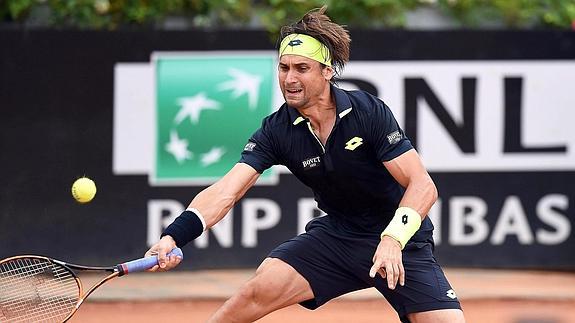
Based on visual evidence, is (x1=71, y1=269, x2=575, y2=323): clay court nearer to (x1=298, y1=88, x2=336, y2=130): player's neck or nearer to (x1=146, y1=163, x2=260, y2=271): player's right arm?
(x1=146, y1=163, x2=260, y2=271): player's right arm

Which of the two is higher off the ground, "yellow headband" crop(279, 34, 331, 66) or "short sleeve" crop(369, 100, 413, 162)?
"yellow headband" crop(279, 34, 331, 66)

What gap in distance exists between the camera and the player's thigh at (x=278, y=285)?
5.35 meters

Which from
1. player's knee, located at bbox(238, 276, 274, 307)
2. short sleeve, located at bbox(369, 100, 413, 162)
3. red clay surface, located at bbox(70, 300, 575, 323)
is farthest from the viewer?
red clay surface, located at bbox(70, 300, 575, 323)

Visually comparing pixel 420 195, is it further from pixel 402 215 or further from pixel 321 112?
pixel 321 112

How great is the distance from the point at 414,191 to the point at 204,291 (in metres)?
3.79

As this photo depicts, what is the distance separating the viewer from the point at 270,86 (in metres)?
8.99

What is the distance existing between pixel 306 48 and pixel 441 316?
128cm

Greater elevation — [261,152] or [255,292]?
[261,152]

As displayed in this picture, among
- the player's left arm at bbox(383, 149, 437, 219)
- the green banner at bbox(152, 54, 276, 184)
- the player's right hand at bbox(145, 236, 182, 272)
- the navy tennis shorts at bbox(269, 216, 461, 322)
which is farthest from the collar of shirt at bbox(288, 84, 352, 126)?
the green banner at bbox(152, 54, 276, 184)

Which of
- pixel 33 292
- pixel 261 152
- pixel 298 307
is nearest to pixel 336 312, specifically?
pixel 298 307

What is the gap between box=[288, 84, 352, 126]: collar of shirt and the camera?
524 centimetres

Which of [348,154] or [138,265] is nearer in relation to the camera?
[138,265]

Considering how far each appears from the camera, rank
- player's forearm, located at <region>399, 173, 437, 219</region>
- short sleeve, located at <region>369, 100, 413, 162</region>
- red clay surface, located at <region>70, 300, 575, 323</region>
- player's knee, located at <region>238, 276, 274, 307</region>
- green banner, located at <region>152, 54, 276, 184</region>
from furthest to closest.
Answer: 1. green banner, located at <region>152, 54, 276, 184</region>
2. red clay surface, located at <region>70, 300, 575, 323</region>
3. player's knee, located at <region>238, 276, 274, 307</region>
4. short sleeve, located at <region>369, 100, 413, 162</region>
5. player's forearm, located at <region>399, 173, 437, 219</region>

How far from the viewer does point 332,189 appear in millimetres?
5383
